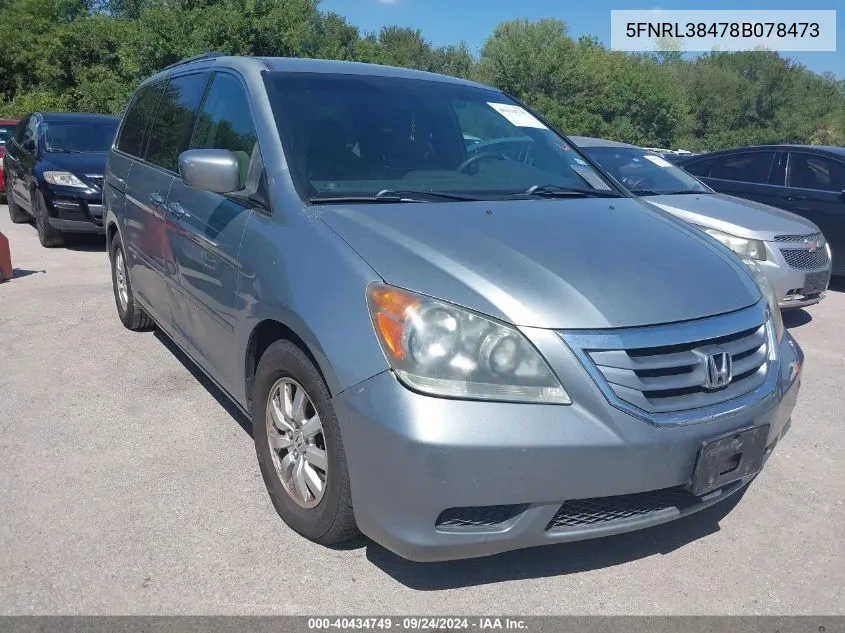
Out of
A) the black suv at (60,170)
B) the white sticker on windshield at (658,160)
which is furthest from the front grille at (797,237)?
the black suv at (60,170)

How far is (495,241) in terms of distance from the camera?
2.78m

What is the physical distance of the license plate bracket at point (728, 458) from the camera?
2.50 meters

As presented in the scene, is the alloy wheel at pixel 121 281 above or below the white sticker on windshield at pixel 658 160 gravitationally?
below

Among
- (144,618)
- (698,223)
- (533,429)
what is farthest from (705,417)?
(698,223)

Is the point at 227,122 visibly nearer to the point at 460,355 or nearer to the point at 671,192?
the point at 460,355

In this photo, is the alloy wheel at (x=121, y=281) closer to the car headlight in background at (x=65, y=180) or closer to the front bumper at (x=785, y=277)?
the car headlight in background at (x=65, y=180)

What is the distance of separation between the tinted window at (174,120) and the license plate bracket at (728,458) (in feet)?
9.59

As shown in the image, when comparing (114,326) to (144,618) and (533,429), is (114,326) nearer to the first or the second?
(144,618)

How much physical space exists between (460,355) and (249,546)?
122cm

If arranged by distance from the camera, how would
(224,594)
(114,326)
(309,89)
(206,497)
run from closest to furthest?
(224,594) < (206,497) < (309,89) < (114,326)

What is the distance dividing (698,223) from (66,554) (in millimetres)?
5532

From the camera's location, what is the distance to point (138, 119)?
5254 mm

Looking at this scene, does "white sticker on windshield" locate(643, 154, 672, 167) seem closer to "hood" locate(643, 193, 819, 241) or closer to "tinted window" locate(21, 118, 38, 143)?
"hood" locate(643, 193, 819, 241)

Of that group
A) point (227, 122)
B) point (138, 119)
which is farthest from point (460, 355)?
point (138, 119)
